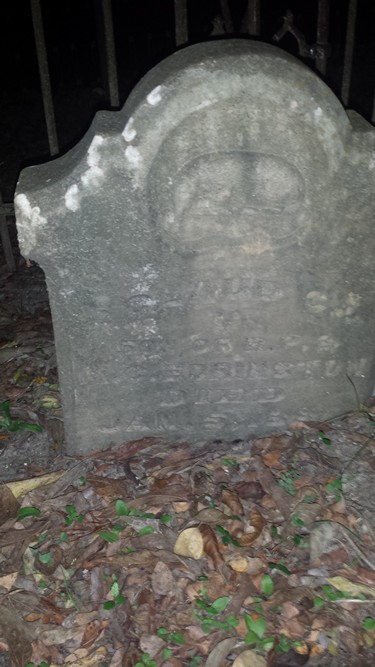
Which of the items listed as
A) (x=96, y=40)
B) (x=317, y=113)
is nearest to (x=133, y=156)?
(x=317, y=113)

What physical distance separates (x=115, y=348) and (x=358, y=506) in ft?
3.69

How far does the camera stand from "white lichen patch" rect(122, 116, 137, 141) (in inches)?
79.4

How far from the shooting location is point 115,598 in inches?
83.2

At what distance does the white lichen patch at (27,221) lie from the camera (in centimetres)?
212

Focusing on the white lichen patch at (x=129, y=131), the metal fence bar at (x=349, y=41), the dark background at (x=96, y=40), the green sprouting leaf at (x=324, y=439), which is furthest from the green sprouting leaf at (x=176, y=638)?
the dark background at (x=96, y=40)

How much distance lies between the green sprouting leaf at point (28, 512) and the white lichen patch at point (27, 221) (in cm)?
101

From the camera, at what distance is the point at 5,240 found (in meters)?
4.20

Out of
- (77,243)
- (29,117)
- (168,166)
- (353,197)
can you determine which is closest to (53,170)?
(77,243)

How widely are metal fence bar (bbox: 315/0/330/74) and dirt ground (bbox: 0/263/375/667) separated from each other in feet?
5.50

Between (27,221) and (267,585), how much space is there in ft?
4.91

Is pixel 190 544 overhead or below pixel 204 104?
below

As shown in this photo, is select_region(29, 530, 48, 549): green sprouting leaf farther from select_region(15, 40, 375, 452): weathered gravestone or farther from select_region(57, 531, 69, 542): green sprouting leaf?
select_region(15, 40, 375, 452): weathered gravestone

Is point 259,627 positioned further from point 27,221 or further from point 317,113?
point 317,113

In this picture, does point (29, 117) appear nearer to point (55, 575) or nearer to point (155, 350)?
point (155, 350)
